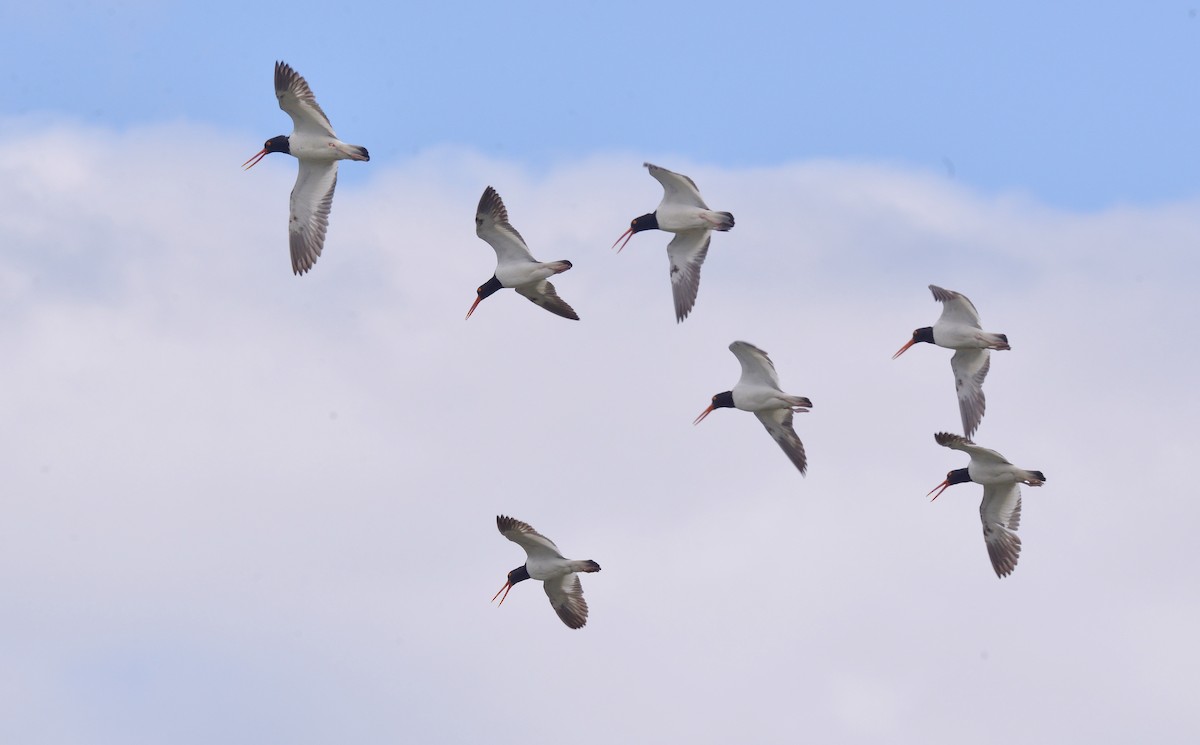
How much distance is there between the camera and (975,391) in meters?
49.6

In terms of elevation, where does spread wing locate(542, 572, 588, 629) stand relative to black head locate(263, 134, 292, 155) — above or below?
below

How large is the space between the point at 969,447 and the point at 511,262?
24.6 ft

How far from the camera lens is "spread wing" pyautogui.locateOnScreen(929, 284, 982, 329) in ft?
159

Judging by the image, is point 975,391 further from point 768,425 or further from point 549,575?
point 549,575

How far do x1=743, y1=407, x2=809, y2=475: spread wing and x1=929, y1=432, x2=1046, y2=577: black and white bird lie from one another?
2206mm

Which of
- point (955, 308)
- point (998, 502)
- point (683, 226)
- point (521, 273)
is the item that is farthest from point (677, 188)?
point (998, 502)

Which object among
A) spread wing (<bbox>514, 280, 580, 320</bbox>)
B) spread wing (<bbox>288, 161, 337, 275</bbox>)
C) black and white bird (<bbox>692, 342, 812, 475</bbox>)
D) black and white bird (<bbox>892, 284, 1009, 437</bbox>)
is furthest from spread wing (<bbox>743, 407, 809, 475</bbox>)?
spread wing (<bbox>288, 161, 337, 275</bbox>)

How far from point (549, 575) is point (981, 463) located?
688 centimetres

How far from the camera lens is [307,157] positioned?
47.9 meters

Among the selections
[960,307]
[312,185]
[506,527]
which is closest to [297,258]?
[312,185]

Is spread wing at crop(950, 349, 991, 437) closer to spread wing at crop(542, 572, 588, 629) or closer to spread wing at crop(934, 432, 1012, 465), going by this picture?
spread wing at crop(934, 432, 1012, 465)

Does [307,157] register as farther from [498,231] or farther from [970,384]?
[970,384]

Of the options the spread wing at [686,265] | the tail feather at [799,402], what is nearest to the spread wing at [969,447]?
the tail feather at [799,402]

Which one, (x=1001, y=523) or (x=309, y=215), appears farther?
(x=1001, y=523)
